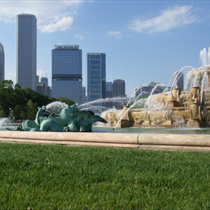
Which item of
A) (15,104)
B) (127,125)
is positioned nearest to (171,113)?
(127,125)

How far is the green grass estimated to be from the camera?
124 inches

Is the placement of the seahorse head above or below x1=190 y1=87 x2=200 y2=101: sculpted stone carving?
below

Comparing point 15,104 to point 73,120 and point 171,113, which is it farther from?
point 73,120

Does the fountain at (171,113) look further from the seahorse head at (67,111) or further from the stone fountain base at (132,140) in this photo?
the stone fountain base at (132,140)

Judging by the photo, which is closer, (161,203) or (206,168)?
(161,203)

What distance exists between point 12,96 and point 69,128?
44.6m

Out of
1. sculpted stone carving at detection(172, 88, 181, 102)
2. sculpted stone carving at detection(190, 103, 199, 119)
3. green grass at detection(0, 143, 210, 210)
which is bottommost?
green grass at detection(0, 143, 210, 210)

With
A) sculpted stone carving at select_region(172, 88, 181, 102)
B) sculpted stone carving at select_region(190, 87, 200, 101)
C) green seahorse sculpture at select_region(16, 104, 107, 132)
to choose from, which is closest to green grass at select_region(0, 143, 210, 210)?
green seahorse sculpture at select_region(16, 104, 107, 132)

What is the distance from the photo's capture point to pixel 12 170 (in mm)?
4473

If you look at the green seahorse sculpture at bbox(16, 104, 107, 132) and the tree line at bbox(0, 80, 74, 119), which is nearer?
the green seahorse sculpture at bbox(16, 104, 107, 132)

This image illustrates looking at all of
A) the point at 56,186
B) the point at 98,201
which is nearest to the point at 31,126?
the point at 56,186

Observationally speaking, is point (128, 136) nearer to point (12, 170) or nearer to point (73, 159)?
point (73, 159)

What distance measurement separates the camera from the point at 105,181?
3.94m

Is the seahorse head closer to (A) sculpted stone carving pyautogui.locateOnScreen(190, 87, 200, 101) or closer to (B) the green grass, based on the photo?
(B) the green grass
